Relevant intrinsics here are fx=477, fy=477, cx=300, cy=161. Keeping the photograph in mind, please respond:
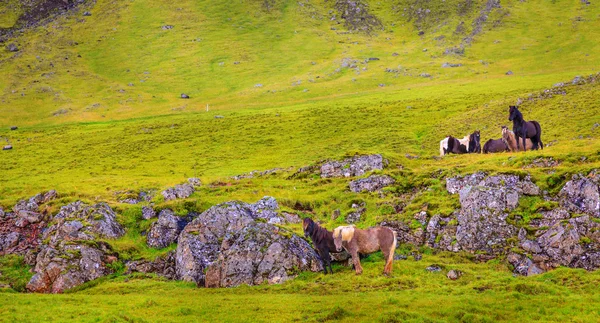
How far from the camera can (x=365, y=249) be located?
2372cm

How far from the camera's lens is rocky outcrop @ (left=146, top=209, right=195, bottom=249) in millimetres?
31312

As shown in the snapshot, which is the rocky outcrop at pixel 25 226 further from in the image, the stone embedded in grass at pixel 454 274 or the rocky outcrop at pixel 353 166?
the stone embedded in grass at pixel 454 274

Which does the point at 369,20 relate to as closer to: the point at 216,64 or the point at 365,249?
the point at 216,64

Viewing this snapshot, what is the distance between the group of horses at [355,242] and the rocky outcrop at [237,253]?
1.04 m

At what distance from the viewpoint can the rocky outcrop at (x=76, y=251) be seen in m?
26.8

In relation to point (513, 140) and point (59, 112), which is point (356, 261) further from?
point (59, 112)

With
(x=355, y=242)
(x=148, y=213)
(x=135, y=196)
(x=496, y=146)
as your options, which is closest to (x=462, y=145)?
(x=496, y=146)

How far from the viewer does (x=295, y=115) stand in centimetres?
9019

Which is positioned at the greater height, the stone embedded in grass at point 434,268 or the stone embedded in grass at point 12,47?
the stone embedded in grass at point 12,47

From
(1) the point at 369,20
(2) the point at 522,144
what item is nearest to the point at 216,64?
(1) the point at 369,20

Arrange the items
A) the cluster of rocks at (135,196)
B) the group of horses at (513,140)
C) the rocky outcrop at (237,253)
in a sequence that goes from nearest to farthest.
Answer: the rocky outcrop at (237,253), the group of horses at (513,140), the cluster of rocks at (135,196)

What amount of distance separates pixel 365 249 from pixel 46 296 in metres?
16.0

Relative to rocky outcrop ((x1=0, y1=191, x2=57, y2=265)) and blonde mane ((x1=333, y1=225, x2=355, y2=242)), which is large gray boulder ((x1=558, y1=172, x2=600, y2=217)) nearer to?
blonde mane ((x1=333, y1=225, x2=355, y2=242))

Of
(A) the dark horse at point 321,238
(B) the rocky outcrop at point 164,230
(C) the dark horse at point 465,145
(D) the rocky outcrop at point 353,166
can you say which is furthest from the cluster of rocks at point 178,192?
(C) the dark horse at point 465,145
